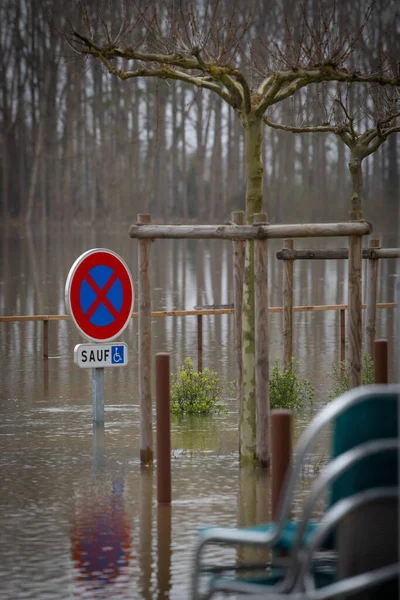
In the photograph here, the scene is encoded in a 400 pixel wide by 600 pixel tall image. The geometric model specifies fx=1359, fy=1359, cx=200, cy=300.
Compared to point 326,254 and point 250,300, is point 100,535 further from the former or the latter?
point 326,254

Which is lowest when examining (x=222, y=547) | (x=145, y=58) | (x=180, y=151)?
(x=222, y=547)

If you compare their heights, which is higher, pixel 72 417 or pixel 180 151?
pixel 180 151

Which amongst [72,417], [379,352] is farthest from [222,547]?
[72,417]

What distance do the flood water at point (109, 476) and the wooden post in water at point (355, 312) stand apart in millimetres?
656

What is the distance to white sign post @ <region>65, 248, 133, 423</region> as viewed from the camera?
995cm

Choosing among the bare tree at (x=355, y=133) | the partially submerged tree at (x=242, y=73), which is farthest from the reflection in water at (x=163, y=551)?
the bare tree at (x=355, y=133)

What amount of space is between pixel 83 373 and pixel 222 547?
7869 mm

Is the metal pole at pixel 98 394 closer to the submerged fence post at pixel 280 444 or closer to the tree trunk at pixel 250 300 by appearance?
the tree trunk at pixel 250 300

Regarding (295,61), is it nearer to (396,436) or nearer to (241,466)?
(241,466)

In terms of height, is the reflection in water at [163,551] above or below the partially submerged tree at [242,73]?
below

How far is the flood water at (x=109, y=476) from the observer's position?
639 cm

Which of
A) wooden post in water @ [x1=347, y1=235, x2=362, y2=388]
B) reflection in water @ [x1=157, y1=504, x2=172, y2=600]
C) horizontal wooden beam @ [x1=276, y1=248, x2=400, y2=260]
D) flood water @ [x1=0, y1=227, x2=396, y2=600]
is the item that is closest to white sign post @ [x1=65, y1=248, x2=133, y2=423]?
flood water @ [x1=0, y1=227, x2=396, y2=600]

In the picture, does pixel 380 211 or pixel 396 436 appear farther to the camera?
pixel 380 211

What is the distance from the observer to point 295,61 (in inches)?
359
